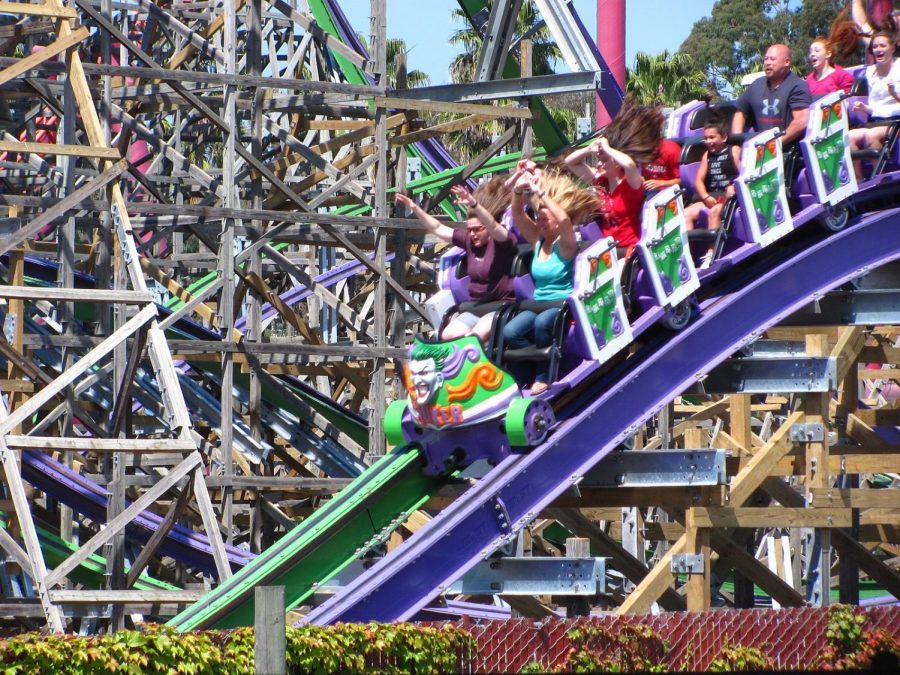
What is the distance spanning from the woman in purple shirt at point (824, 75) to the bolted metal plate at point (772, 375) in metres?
2.27

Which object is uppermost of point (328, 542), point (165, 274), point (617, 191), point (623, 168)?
point (623, 168)

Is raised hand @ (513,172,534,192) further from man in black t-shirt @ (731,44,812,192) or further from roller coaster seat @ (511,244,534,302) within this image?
man in black t-shirt @ (731,44,812,192)

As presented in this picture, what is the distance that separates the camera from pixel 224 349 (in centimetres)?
1066

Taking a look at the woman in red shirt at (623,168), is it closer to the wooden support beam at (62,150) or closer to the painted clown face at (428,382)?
the painted clown face at (428,382)

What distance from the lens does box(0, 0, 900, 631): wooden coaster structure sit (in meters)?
8.36

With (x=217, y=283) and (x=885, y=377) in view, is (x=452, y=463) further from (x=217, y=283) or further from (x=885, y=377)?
Result: (x=885, y=377)

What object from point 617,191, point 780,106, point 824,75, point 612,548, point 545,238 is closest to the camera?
point 545,238

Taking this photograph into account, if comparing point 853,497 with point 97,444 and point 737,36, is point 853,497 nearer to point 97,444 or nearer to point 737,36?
point 97,444

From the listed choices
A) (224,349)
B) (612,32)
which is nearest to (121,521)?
(224,349)

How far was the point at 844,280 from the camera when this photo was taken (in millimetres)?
9281

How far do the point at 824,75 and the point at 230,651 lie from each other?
20.7 feet

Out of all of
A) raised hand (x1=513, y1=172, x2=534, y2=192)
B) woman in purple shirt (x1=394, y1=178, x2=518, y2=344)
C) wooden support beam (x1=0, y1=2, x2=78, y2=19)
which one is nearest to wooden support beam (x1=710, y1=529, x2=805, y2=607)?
woman in purple shirt (x1=394, y1=178, x2=518, y2=344)

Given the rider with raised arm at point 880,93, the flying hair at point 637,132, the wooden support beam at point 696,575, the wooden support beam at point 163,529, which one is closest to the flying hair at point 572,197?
the flying hair at point 637,132

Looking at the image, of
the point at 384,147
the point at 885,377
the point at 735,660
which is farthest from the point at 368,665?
the point at 885,377
